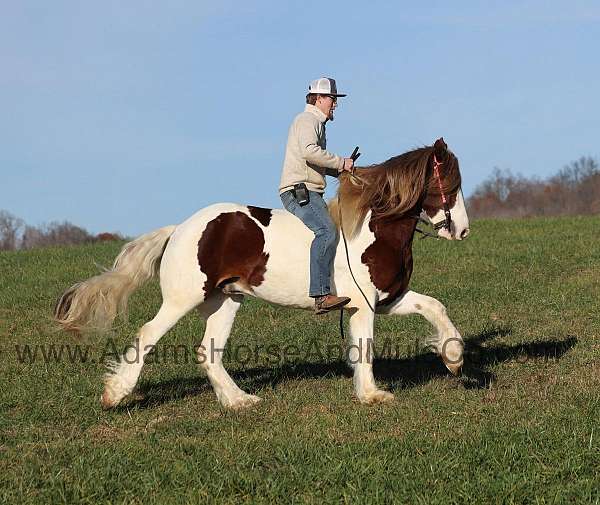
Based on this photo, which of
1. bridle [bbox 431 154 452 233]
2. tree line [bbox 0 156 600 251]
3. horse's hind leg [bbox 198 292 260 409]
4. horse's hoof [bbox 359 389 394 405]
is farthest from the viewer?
tree line [bbox 0 156 600 251]

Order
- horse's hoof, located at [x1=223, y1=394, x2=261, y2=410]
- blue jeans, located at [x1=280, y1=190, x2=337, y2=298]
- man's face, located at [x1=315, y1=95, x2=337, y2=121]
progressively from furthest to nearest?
horse's hoof, located at [x1=223, y1=394, x2=261, y2=410], man's face, located at [x1=315, y1=95, x2=337, y2=121], blue jeans, located at [x1=280, y1=190, x2=337, y2=298]

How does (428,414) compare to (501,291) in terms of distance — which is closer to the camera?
(428,414)

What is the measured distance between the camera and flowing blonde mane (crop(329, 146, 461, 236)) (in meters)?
8.17

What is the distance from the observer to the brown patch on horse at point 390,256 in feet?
26.5

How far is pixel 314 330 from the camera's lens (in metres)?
13.1

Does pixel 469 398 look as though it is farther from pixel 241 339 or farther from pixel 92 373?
pixel 241 339

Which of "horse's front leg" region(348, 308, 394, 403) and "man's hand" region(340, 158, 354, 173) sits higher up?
"man's hand" region(340, 158, 354, 173)

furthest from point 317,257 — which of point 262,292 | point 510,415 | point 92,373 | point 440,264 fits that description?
point 440,264

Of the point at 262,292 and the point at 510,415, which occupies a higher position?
the point at 262,292

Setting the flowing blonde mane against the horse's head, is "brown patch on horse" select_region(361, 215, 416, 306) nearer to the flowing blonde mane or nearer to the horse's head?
the flowing blonde mane

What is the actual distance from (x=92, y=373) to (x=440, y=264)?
1148 cm

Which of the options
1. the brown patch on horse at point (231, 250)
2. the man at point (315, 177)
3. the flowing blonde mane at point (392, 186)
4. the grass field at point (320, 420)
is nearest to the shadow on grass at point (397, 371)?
the grass field at point (320, 420)

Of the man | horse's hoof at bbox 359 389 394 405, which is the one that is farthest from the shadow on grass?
the man

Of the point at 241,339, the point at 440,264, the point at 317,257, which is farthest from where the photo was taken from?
the point at 440,264
